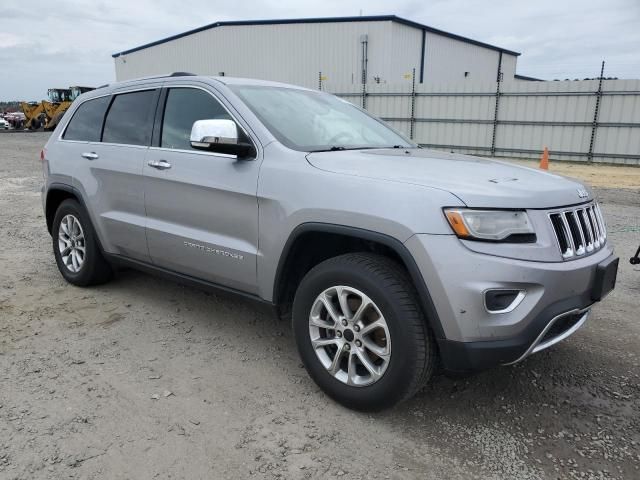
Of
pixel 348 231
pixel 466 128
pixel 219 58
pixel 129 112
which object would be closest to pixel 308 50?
pixel 219 58

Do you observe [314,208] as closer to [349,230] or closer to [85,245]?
[349,230]

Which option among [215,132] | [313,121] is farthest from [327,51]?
[215,132]

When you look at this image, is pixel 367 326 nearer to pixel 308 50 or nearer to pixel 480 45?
pixel 308 50

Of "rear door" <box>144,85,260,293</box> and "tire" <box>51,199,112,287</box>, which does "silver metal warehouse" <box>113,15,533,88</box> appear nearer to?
"tire" <box>51,199,112,287</box>

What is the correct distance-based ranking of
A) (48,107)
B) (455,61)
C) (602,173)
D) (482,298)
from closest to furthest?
1. (482,298)
2. (602,173)
3. (455,61)
4. (48,107)

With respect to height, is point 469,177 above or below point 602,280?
above

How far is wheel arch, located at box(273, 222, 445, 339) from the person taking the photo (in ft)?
8.07

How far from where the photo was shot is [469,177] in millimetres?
2674

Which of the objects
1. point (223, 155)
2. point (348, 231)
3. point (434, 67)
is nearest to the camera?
point (348, 231)

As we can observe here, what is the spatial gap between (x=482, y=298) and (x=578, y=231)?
28.4 inches

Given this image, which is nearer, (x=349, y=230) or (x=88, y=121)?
(x=349, y=230)

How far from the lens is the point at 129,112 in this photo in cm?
420

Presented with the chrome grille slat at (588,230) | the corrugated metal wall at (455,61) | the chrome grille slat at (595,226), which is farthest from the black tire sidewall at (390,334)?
the corrugated metal wall at (455,61)

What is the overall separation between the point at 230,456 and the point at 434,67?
2899 cm
